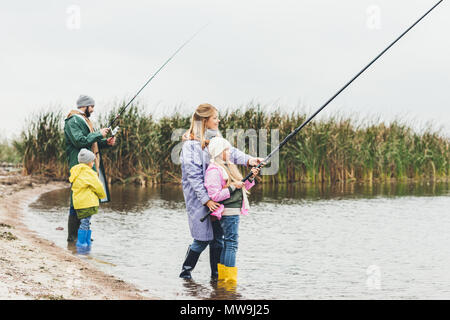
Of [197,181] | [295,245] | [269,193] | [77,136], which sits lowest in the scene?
[295,245]

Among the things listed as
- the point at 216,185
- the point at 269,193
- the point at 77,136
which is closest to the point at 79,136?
the point at 77,136

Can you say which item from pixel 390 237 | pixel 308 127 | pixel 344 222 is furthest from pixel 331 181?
pixel 390 237

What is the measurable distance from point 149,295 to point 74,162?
2.88m

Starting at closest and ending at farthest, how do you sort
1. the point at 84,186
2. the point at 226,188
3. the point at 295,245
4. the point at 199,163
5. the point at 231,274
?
the point at 226,188, the point at 199,163, the point at 231,274, the point at 84,186, the point at 295,245

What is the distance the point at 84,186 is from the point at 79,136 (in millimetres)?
603

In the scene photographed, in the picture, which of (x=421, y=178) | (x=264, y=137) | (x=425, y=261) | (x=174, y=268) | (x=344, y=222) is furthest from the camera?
(x=421, y=178)

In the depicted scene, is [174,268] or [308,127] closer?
[174,268]

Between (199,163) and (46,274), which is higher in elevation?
(199,163)

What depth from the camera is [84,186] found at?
24.3 feet

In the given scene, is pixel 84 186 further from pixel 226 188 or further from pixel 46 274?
pixel 226 188

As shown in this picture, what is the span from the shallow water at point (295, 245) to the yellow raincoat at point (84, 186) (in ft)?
1.92

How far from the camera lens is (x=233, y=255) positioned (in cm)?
555

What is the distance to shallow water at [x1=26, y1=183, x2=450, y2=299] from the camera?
5621 millimetres

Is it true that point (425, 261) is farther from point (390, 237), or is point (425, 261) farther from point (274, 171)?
point (274, 171)
